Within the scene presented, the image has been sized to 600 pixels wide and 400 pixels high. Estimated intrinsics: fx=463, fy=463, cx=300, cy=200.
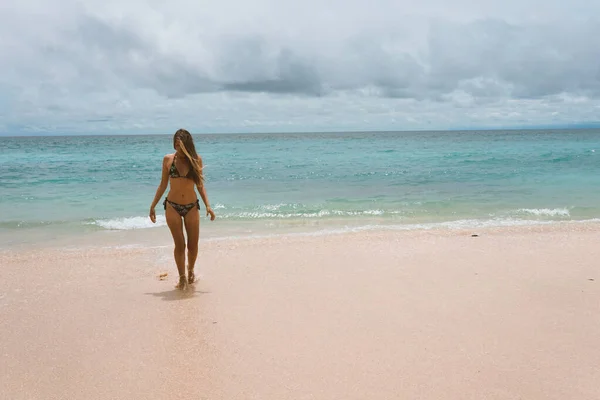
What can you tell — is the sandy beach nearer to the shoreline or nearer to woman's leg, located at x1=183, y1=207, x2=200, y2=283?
woman's leg, located at x1=183, y1=207, x2=200, y2=283

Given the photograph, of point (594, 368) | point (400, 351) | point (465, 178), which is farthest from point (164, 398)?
point (465, 178)

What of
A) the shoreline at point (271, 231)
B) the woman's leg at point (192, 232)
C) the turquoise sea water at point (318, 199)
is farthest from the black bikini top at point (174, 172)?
the turquoise sea water at point (318, 199)

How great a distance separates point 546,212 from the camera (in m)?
11.9

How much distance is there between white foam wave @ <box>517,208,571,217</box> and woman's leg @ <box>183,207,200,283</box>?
928cm

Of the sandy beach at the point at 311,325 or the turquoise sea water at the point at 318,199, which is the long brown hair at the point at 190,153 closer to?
the sandy beach at the point at 311,325

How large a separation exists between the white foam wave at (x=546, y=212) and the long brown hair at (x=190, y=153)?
9.40m

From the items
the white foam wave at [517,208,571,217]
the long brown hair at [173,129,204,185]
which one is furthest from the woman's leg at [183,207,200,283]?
the white foam wave at [517,208,571,217]

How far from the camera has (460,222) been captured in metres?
10.6

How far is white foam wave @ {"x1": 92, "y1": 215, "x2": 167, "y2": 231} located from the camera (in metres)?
10.6

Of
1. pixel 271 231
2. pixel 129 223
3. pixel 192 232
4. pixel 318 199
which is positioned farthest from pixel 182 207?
pixel 318 199

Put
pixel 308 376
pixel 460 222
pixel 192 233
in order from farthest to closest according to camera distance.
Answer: pixel 460 222
pixel 192 233
pixel 308 376

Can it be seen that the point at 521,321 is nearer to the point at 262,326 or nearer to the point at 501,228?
the point at 262,326

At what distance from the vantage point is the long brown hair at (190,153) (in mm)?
5297

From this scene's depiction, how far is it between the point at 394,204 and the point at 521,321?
30.9 ft
